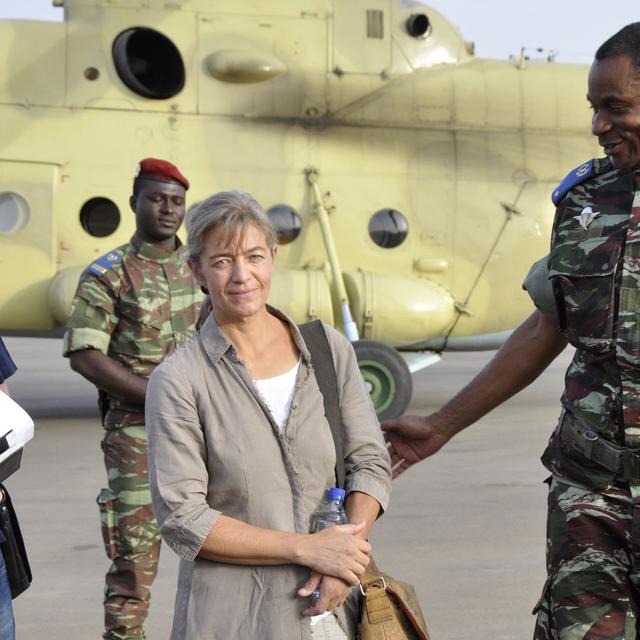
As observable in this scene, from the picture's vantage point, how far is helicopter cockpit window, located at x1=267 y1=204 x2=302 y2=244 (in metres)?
10.5

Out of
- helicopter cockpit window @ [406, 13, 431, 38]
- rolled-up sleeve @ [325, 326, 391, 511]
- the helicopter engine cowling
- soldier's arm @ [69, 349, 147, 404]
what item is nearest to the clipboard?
rolled-up sleeve @ [325, 326, 391, 511]

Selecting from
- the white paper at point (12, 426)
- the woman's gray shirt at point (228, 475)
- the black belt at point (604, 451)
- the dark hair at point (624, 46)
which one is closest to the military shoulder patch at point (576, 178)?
the dark hair at point (624, 46)

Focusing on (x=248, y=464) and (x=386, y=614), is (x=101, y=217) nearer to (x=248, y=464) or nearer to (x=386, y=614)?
(x=248, y=464)

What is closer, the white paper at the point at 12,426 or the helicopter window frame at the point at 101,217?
the white paper at the point at 12,426

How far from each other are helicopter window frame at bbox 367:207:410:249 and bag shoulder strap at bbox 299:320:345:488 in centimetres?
806

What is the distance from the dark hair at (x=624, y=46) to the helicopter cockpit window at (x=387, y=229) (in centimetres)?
778

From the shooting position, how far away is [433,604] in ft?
17.4

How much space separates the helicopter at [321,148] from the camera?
396 inches

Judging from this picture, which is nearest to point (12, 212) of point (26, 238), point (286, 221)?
point (26, 238)

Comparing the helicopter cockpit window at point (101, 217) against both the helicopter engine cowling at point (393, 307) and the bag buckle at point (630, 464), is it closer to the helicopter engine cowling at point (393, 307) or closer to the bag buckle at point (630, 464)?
the helicopter engine cowling at point (393, 307)

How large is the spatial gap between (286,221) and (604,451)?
7.84 meters

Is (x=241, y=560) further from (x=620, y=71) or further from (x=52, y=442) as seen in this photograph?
(x=52, y=442)

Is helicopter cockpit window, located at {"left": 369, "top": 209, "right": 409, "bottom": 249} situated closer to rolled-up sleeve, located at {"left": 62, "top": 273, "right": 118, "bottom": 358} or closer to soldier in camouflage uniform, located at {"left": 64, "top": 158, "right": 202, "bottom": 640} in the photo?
soldier in camouflage uniform, located at {"left": 64, "top": 158, "right": 202, "bottom": 640}

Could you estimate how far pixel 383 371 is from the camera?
1003 cm
